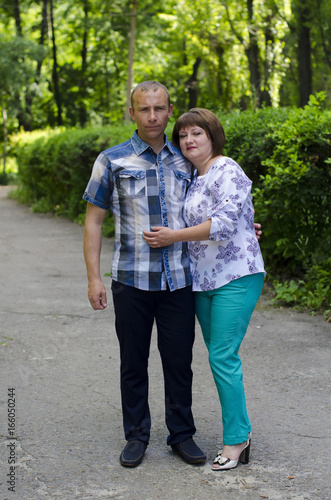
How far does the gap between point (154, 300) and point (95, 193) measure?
616mm

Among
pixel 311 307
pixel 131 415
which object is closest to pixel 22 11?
pixel 311 307

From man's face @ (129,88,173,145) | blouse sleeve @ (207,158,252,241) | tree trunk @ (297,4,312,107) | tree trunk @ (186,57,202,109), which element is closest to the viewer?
blouse sleeve @ (207,158,252,241)

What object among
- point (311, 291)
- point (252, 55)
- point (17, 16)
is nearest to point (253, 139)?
point (311, 291)

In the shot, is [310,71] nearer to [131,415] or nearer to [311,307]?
[311,307]

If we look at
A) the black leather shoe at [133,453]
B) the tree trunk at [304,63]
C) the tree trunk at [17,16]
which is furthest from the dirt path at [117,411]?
the tree trunk at [17,16]

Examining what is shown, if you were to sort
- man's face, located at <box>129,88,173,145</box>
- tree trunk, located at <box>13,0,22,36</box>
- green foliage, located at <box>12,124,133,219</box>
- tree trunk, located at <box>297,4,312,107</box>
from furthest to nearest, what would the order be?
1. tree trunk, located at <box>13,0,22,36</box>
2. tree trunk, located at <box>297,4,312,107</box>
3. green foliage, located at <box>12,124,133,219</box>
4. man's face, located at <box>129,88,173,145</box>

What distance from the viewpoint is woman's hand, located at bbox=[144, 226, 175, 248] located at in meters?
3.13

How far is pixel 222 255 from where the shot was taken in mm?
3244

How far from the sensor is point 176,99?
3312 centimetres

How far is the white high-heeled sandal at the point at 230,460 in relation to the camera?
3260 millimetres

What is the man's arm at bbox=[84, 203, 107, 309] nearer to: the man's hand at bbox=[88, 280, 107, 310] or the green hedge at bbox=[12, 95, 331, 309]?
the man's hand at bbox=[88, 280, 107, 310]

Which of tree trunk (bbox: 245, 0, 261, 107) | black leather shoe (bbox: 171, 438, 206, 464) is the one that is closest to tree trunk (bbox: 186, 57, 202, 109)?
tree trunk (bbox: 245, 0, 261, 107)

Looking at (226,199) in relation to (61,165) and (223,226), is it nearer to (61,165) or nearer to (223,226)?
(223,226)

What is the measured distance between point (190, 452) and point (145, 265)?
0.99m
